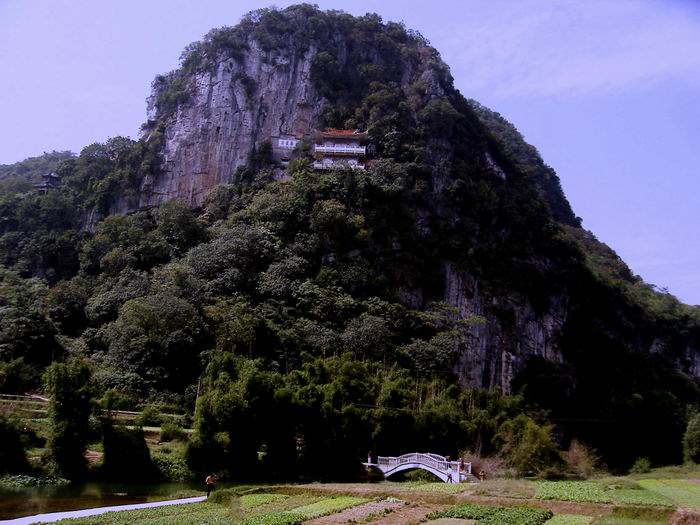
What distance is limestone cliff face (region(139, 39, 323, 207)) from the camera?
201ft

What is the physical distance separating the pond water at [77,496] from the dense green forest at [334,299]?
89.0 inches

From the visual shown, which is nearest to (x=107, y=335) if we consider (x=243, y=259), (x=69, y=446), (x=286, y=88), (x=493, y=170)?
(x=243, y=259)

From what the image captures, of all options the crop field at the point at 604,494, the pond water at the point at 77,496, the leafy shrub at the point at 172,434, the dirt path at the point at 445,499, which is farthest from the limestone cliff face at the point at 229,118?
the crop field at the point at 604,494

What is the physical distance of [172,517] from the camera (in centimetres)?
1744

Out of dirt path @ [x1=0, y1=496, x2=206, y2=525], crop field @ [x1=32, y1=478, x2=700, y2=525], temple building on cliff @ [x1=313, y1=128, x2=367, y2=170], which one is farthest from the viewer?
temple building on cliff @ [x1=313, y1=128, x2=367, y2=170]

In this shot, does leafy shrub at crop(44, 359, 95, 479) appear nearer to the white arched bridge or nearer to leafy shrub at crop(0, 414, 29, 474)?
leafy shrub at crop(0, 414, 29, 474)

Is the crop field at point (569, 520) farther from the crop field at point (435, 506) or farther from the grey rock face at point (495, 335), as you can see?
the grey rock face at point (495, 335)

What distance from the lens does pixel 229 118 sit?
6228 centimetres

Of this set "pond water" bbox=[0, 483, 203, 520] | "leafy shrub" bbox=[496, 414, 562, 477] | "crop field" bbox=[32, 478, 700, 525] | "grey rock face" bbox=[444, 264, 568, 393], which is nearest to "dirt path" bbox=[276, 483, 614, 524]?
"crop field" bbox=[32, 478, 700, 525]

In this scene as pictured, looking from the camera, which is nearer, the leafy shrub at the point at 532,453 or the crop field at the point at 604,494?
the crop field at the point at 604,494

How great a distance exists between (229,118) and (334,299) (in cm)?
→ 2592

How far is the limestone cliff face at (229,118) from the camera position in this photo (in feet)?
201

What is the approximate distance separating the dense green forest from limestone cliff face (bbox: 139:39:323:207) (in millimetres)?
1382

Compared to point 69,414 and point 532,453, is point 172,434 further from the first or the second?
point 532,453
